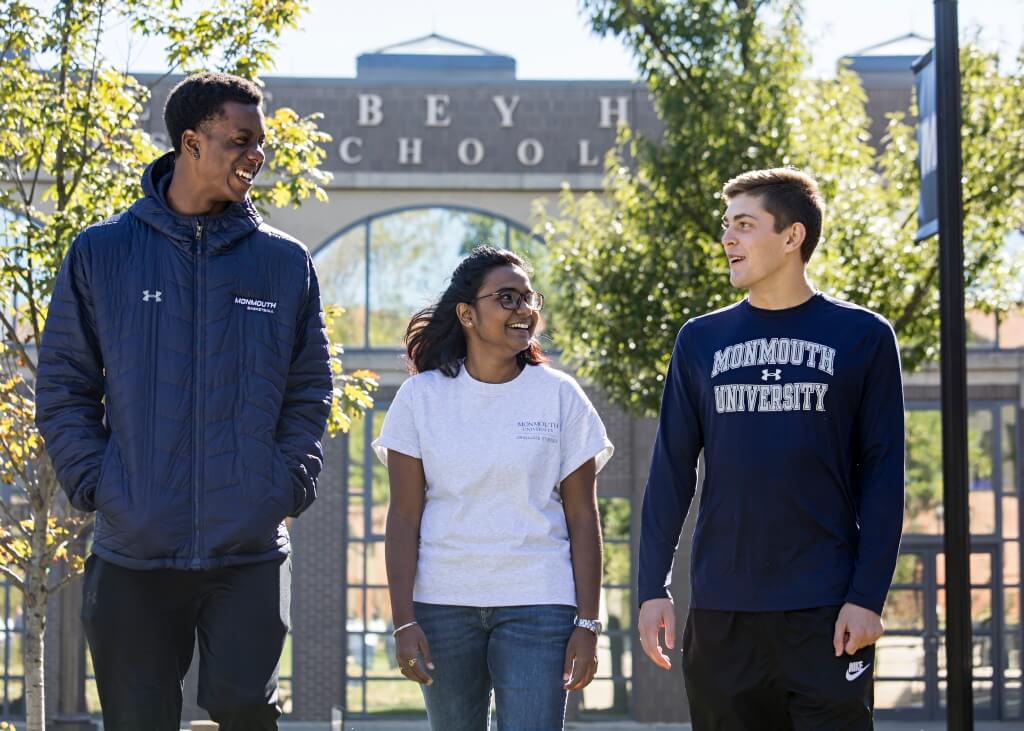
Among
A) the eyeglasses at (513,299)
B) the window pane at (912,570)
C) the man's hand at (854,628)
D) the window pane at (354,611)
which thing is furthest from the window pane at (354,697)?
the man's hand at (854,628)

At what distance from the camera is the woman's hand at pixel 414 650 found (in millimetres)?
4391

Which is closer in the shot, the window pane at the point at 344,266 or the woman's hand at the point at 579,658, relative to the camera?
the woman's hand at the point at 579,658

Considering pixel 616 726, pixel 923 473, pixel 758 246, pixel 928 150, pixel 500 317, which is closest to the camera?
pixel 758 246

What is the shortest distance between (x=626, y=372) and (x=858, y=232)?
205cm

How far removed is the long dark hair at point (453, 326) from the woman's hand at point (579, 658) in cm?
85

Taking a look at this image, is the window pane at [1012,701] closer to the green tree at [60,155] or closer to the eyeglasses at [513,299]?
the green tree at [60,155]

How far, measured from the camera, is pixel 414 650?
4.39 metres

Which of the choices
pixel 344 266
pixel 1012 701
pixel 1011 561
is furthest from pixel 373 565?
pixel 1012 701

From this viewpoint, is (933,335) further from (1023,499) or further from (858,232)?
(1023,499)

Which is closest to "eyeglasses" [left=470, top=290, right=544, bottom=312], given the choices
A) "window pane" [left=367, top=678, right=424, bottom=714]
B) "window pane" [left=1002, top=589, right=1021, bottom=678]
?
"window pane" [left=367, top=678, right=424, bottom=714]

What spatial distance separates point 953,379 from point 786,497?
2.96 metres

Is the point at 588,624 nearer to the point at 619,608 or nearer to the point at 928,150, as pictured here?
the point at 928,150

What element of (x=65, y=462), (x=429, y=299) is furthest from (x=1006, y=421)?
(x=65, y=462)

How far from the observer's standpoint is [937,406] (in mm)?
21312
